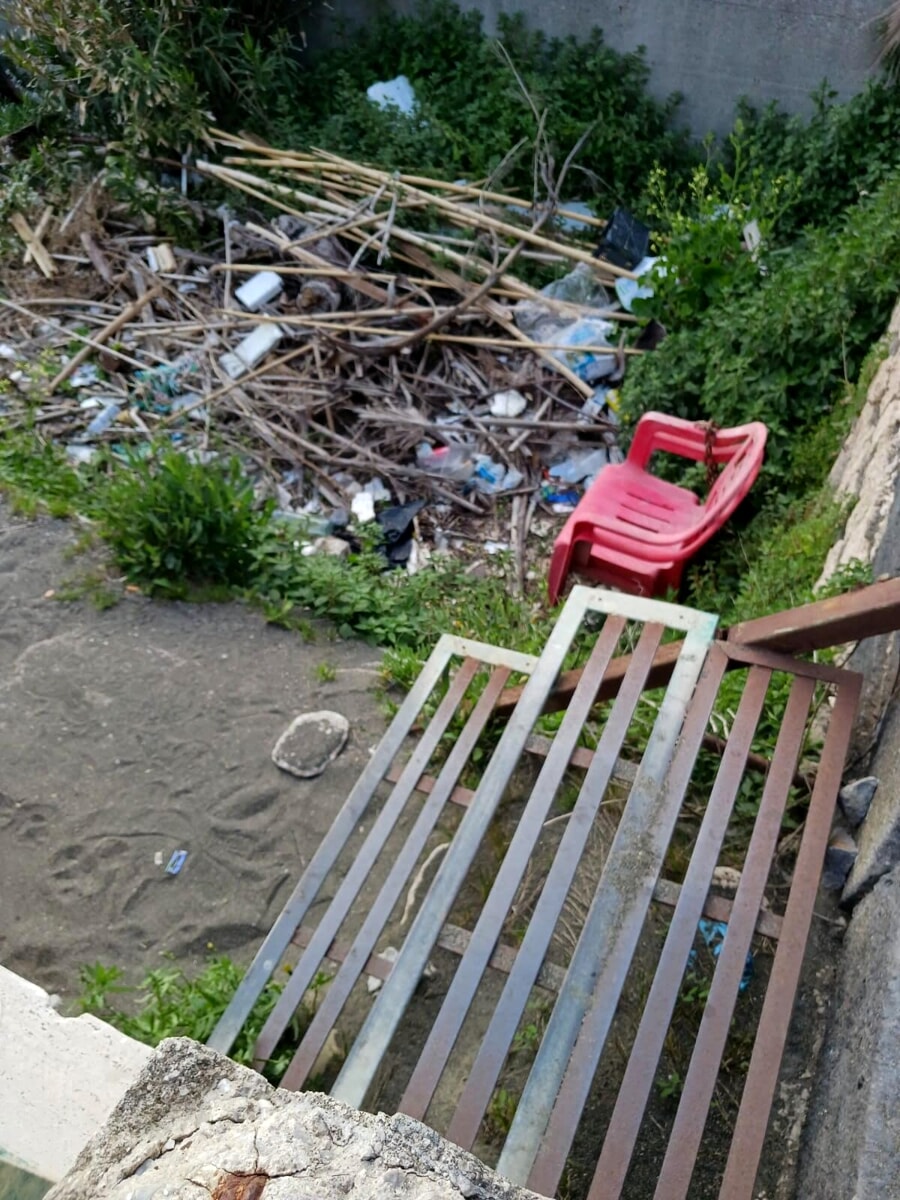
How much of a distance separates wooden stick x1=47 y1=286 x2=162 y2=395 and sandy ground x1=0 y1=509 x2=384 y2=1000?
151 centimetres

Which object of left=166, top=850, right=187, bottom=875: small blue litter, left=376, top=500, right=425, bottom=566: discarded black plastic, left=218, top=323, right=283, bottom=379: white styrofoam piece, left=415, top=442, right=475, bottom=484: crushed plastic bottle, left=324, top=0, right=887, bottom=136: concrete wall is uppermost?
left=324, top=0, right=887, bottom=136: concrete wall

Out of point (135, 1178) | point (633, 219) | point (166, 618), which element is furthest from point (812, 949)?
point (633, 219)

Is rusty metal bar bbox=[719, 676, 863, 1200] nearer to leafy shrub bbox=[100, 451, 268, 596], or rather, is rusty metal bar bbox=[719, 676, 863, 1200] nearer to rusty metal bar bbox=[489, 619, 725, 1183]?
rusty metal bar bbox=[489, 619, 725, 1183]

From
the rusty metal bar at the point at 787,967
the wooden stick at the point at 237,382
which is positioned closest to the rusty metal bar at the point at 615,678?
the rusty metal bar at the point at 787,967

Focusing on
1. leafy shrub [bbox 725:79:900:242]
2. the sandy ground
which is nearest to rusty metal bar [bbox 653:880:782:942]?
the sandy ground

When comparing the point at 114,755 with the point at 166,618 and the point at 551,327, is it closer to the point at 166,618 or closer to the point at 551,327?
the point at 166,618

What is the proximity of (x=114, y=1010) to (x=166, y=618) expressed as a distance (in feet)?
6.20

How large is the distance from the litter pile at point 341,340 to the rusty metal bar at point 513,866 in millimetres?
2391

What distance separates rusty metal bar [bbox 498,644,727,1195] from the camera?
213cm

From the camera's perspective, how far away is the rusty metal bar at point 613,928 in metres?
2.13

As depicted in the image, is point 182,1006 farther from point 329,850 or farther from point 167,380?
point 167,380

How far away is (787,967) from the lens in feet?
7.55

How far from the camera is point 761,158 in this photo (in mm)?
5832

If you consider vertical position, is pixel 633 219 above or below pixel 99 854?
above
